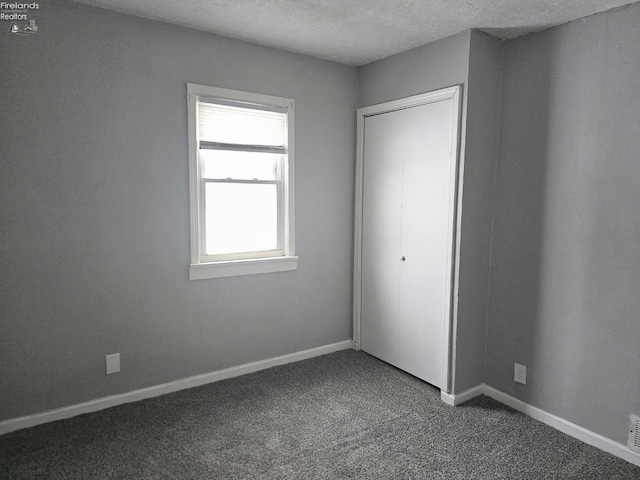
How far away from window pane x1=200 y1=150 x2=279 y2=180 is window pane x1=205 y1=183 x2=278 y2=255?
0.07m

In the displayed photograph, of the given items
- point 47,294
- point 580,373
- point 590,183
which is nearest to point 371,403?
point 580,373

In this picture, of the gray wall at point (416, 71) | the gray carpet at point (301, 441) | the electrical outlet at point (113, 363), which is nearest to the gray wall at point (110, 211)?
the electrical outlet at point (113, 363)

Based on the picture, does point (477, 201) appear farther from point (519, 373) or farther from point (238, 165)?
point (238, 165)

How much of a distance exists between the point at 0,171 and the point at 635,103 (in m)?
3.49

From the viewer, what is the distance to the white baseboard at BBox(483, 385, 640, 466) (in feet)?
7.82

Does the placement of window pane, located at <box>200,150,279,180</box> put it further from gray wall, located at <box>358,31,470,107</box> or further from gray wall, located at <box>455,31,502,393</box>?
gray wall, located at <box>455,31,502,393</box>

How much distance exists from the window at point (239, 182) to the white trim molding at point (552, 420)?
1.59 metres

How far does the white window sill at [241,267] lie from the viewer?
3.05 m

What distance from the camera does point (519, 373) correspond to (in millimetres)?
2898

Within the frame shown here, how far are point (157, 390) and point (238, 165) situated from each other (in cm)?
170

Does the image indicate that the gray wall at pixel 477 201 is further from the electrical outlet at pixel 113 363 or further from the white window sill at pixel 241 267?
the electrical outlet at pixel 113 363

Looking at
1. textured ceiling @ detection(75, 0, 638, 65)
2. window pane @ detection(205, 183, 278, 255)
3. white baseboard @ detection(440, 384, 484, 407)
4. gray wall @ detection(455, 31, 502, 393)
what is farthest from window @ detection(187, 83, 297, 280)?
white baseboard @ detection(440, 384, 484, 407)

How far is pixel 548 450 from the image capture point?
244 cm

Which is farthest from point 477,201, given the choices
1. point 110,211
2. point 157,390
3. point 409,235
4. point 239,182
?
point 157,390
